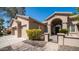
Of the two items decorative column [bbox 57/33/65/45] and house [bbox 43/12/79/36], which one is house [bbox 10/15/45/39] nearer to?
house [bbox 43/12/79/36]

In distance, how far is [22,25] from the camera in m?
5.29

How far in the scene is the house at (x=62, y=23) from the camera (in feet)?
16.6

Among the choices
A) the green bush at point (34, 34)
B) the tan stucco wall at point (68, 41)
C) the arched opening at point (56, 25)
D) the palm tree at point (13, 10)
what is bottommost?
the tan stucco wall at point (68, 41)

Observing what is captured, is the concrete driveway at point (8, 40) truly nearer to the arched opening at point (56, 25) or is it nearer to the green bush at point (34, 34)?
the green bush at point (34, 34)

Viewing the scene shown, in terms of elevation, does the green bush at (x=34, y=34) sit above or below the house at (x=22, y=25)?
below

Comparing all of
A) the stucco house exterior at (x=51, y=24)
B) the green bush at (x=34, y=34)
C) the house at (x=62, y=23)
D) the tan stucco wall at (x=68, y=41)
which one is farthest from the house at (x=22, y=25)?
the tan stucco wall at (x=68, y=41)

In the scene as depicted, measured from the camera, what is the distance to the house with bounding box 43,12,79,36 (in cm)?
507

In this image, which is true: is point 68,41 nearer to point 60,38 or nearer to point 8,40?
point 60,38

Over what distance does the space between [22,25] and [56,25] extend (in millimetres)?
1131

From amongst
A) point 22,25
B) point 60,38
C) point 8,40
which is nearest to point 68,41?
point 60,38
